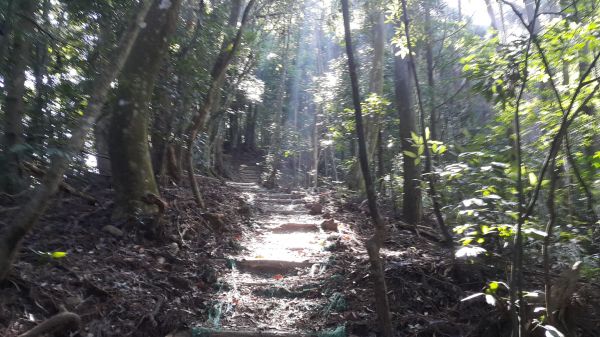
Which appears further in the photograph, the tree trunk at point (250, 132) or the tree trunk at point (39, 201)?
the tree trunk at point (250, 132)

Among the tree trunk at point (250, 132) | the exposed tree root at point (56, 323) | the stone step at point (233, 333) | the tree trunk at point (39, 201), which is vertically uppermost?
the tree trunk at point (250, 132)

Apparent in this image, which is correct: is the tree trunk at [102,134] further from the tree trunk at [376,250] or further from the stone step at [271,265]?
the tree trunk at [376,250]

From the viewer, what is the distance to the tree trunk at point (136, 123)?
6137 millimetres

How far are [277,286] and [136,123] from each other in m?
3.03

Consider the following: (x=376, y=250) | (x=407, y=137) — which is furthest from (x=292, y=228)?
(x=376, y=250)

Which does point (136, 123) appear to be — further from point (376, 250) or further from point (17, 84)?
point (376, 250)

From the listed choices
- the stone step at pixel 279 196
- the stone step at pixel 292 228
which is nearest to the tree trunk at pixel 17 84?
the stone step at pixel 292 228

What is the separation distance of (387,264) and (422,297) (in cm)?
71

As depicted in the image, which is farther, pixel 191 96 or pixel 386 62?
pixel 386 62

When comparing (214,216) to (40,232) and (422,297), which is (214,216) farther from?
(422,297)

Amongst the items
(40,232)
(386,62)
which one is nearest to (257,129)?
(386,62)

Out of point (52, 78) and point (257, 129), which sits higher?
point (257, 129)

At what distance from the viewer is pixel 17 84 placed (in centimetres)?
400

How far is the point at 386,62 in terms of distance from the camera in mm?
15117
